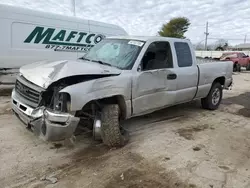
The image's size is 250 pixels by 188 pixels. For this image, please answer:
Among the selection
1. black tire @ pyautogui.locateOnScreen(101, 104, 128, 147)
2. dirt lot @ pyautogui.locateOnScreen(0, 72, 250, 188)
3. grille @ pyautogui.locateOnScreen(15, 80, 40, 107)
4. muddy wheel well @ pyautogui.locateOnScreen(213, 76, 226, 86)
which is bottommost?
dirt lot @ pyautogui.locateOnScreen(0, 72, 250, 188)

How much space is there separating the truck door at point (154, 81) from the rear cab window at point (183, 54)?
27 cm

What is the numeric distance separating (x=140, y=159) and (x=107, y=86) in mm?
1197

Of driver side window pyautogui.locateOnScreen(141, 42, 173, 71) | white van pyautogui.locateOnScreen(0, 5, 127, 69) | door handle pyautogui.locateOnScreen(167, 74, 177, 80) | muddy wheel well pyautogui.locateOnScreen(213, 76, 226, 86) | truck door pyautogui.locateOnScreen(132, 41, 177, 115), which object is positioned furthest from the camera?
white van pyautogui.locateOnScreen(0, 5, 127, 69)

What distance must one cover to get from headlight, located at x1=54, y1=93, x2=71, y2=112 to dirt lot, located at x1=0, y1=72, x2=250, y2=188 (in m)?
0.77

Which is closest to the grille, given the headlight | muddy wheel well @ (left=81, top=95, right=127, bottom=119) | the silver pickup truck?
the silver pickup truck

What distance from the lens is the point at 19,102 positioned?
4047mm

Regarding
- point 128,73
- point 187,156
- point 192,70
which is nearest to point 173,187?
point 187,156

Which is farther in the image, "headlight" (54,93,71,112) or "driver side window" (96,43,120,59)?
"driver side window" (96,43,120,59)

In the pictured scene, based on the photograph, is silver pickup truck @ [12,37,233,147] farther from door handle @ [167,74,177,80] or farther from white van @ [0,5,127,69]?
white van @ [0,5,127,69]

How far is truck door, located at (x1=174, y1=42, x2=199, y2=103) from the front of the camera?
546cm

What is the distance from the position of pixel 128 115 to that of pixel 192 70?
215 centimetres

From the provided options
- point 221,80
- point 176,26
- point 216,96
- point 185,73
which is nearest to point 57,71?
point 185,73

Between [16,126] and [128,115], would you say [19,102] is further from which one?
[128,115]

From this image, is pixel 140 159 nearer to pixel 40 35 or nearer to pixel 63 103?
pixel 63 103
